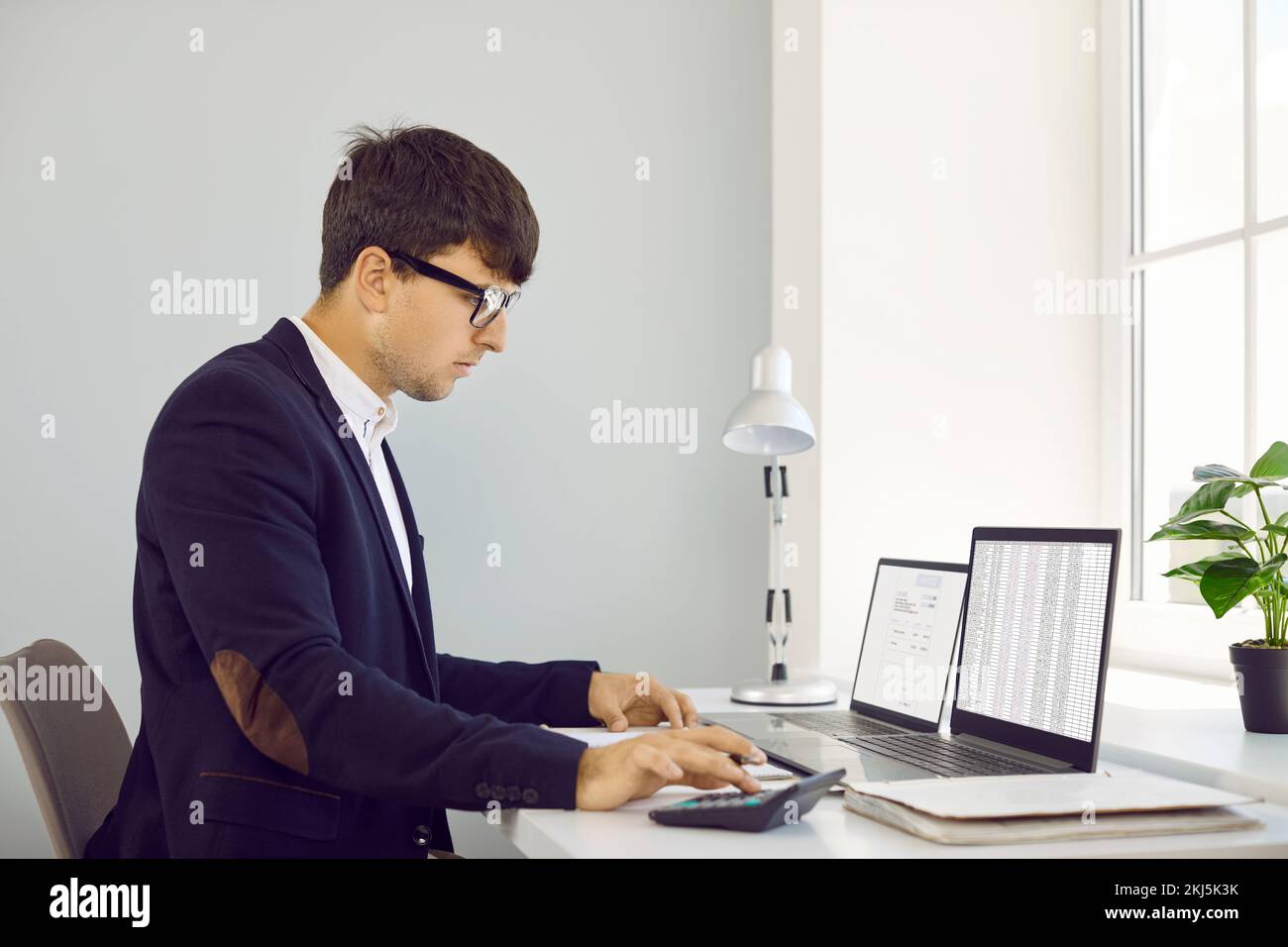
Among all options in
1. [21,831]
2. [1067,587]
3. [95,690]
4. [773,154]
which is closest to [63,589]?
[21,831]

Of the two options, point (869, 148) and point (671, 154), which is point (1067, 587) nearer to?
point (869, 148)

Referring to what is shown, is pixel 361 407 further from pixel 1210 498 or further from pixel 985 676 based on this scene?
pixel 1210 498

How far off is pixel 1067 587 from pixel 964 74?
1384mm

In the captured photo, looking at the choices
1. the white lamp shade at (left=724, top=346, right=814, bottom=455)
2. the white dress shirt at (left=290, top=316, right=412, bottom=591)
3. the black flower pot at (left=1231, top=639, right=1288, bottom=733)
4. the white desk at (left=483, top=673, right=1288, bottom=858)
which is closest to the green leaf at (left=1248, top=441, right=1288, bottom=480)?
the black flower pot at (left=1231, top=639, right=1288, bottom=733)

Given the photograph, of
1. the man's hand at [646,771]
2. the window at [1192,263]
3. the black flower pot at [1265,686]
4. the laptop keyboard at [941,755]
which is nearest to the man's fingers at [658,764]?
the man's hand at [646,771]

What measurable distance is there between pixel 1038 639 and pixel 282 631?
2.95ft

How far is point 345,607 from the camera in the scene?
52.4 inches

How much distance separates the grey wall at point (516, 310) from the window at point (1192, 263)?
782mm

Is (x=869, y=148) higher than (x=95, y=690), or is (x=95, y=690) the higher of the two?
(x=869, y=148)

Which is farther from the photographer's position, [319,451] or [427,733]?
[319,451]

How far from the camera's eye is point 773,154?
8.20 ft

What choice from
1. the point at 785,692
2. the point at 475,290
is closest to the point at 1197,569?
the point at 785,692
